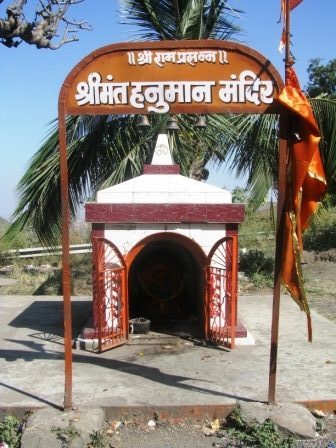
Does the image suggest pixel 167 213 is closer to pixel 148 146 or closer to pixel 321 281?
pixel 148 146

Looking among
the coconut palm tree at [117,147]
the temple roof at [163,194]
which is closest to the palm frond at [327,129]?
the coconut palm tree at [117,147]

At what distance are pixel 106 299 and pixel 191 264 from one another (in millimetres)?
2388

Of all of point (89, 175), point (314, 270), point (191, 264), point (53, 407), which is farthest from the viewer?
point (314, 270)

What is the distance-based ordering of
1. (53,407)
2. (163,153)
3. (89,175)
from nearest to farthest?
(53,407)
(163,153)
(89,175)

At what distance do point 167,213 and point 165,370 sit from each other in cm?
205

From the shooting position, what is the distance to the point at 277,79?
448cm

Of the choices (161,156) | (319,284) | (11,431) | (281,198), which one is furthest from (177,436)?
(319,284)

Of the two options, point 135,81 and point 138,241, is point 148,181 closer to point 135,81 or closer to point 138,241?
point 138,241

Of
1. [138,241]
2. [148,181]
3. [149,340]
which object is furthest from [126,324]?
[148,181]

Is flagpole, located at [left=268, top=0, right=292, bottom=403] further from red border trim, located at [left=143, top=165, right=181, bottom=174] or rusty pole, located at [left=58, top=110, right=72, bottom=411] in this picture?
red border trim, located at [left=143, top=165, right=181, bottom=174]

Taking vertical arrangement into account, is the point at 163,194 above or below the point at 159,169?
below

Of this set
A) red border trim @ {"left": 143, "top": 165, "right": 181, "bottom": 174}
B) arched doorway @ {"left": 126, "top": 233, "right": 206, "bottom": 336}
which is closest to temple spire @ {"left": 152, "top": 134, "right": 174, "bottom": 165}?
red border trim @ {"left": 143, "top": 165, "right": 181, "bottom": 174}

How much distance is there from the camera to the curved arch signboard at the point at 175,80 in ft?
14.8

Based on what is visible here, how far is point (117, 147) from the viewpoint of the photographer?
962 cm
